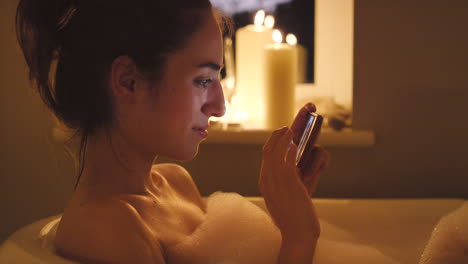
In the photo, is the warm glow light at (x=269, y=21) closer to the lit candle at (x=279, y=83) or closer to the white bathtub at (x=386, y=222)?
the lit candle at (x=279, y=83)

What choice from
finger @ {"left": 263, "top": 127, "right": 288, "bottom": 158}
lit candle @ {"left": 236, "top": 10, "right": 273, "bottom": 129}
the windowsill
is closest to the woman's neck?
finger @ {"left": 263, "top": 127, "right": 288, "bottom": 158}

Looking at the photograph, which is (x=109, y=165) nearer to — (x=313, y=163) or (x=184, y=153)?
(x=184, y=153)

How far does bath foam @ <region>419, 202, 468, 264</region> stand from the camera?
80 centimetres

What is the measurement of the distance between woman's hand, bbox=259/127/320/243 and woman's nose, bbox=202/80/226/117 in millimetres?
109

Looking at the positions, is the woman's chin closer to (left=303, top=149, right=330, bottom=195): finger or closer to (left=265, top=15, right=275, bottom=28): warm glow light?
(left=303, top=149, right=330, bottom=195): finger

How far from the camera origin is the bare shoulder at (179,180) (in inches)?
40.2

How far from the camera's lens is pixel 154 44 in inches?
29.0

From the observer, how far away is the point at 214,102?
0.80 m

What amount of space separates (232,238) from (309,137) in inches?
9.5

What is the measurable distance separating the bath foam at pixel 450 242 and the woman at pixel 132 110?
8.6 inches

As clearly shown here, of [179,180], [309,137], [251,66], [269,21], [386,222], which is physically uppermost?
[269,21]

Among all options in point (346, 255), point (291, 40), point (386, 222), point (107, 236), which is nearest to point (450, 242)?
point (346, 255)

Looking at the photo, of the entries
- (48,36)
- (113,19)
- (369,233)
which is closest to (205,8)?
(113,19)

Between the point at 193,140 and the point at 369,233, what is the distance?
58cm
